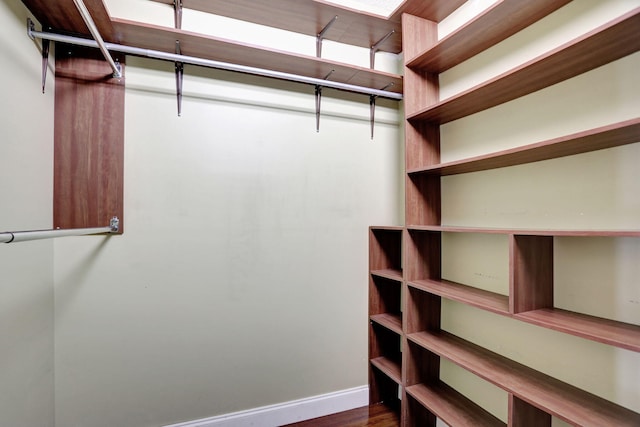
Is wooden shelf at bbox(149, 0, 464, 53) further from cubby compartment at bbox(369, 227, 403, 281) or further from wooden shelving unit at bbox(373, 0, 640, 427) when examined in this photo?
cubby compartment at bbox(369, 227, 403, 281)

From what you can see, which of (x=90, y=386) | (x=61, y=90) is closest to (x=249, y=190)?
(x=61, y=90)

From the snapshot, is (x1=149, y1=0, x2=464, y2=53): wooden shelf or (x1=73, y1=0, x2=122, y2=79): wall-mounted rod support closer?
(x1=73, y1=0, x2=122, y2=79): wall-mounted rod support

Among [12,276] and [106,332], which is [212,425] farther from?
[12,276]

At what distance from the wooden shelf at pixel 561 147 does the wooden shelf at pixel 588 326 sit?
2.13 feet

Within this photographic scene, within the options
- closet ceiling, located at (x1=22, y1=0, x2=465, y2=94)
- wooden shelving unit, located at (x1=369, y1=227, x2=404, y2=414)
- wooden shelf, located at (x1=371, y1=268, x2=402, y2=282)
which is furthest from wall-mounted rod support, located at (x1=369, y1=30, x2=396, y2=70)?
wooden shelf, located at (x1=371, y1=268, x2=402, y2=282)

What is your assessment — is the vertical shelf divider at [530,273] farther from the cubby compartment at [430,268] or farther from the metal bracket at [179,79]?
the metal bracket at [179,79]

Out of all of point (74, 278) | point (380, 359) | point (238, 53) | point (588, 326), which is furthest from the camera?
point (380, 359)

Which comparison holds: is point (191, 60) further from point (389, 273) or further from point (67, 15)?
point (389, 273)

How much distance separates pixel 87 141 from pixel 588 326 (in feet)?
7.87

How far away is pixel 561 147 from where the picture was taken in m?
1.09

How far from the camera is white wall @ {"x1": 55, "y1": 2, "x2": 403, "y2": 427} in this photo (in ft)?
5.16

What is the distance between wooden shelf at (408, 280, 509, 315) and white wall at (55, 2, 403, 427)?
59cm

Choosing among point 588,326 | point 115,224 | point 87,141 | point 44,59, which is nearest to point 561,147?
point 588,326

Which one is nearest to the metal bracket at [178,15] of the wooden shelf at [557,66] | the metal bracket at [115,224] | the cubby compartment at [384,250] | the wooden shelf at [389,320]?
the metal bracket at [115,224]
